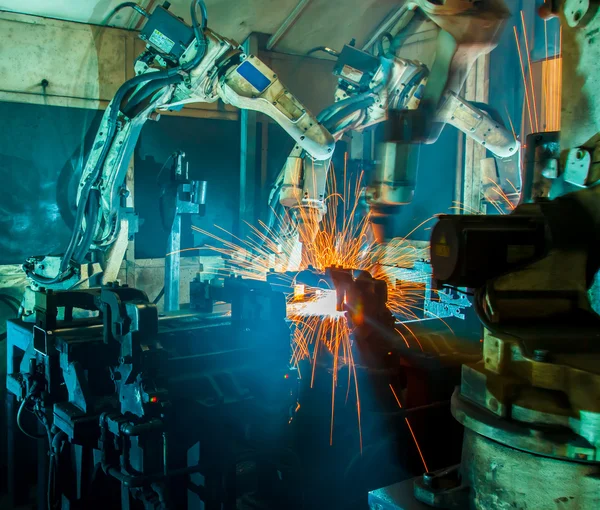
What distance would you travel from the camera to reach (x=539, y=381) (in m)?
1.09

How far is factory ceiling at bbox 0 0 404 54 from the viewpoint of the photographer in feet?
15.9

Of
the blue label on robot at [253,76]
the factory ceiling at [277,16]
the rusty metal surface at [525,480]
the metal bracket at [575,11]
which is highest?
the factory ceiling at [277,16]

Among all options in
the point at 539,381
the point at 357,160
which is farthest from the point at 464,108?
the point at 539,381

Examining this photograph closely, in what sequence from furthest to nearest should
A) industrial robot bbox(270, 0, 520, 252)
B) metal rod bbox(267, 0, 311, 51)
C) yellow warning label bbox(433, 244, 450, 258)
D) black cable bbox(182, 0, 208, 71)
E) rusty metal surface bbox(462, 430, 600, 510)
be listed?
1. metal rod bbox(267, 0, 311, 51)
2. industrial robot bbox(270, 0, 520, 252)
3. black cable bbox(182, 0, 208, 71)
4. yellow warning label bbox(433, 244, 450, 258)
5. rusty metal surface bbox(462, 430, 600, 510)

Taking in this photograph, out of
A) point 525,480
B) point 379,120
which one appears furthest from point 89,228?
point 525,480

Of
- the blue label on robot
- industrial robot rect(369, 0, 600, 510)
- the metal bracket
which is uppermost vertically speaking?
the blue label on robot

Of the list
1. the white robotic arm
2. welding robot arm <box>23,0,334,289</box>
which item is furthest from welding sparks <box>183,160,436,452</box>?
welding robot arm <box>23,0,334,289</box>

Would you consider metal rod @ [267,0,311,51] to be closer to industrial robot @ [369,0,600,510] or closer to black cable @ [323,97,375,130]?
black cable @ [323,97,375,130]

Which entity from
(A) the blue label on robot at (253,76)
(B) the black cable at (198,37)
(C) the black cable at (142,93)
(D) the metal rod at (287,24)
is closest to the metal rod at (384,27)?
(D) the metal rod at (287,24)

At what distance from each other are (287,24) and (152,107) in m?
2.32

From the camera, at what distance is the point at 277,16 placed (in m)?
5.73

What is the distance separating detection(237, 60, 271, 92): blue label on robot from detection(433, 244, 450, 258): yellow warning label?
9.93 feet

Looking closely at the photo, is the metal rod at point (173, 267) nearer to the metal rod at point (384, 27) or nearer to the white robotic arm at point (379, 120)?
the white robotic arm at point (379, 120)

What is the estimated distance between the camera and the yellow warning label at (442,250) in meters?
1.24
